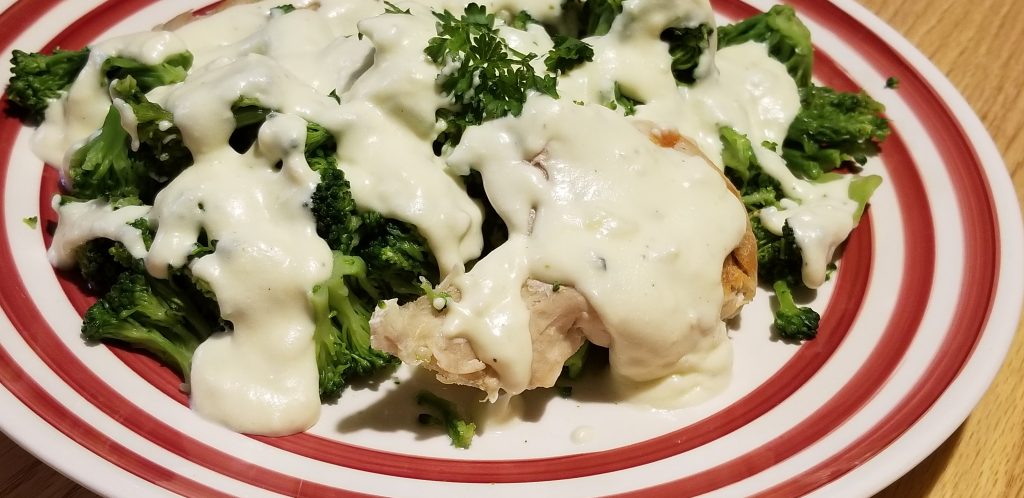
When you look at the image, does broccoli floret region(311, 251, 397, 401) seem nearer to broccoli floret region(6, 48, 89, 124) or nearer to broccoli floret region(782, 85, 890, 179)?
broccoli floret region(6, 48, 89, 124)

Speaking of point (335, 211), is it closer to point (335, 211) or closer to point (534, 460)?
point (335, 211)

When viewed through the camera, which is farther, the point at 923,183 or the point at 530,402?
the point at 923,183

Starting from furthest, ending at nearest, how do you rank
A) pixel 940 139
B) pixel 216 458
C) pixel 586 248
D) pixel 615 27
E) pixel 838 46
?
pixel 838 46 → pixel 940 139 → pixel 615 27 → pixel 586 248 → pixel 216 458

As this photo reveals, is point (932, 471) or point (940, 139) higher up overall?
point (940, 139)

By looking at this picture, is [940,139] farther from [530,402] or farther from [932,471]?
[530,402]

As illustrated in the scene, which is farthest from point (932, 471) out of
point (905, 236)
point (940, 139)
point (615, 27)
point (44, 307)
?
point (44, 307)

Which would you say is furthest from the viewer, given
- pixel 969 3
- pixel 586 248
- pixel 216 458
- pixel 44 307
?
pixel 969 3

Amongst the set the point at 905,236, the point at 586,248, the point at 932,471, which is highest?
the point at 586,248
